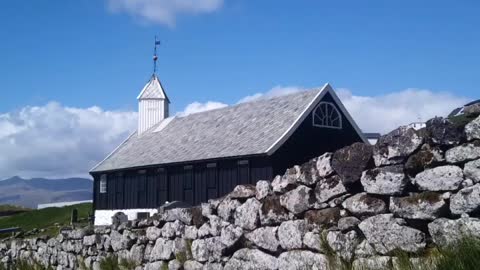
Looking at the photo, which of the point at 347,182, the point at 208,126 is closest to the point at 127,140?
the point at 208,126

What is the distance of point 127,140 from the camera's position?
43.5m

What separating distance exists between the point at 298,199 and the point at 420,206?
1716mm

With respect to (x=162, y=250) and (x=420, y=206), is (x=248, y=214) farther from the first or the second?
(x=420, y=206)

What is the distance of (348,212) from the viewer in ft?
20.2

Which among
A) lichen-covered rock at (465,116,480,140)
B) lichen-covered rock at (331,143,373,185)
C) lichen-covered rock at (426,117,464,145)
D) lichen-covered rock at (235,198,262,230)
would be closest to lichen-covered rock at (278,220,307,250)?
lichen-covered rock at (235,198,262,230)

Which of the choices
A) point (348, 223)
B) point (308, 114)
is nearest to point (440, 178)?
point (348, 223)

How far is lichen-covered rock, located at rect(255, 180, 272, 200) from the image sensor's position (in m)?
7.32

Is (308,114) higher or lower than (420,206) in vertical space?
higher

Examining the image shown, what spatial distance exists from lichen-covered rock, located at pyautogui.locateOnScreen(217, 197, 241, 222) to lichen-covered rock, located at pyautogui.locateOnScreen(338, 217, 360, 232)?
6.26 ft

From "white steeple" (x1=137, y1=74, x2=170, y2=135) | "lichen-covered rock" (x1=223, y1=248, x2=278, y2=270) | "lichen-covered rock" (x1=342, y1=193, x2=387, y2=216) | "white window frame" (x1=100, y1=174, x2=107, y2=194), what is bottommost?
"lichen-covered rock" (x1=223, y1=248, x2=278, y2=270)

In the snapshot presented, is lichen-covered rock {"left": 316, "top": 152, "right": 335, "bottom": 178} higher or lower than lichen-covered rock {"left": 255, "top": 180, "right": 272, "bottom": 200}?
higher

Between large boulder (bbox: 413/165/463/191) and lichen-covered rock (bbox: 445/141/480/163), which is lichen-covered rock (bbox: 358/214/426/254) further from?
lichen-covered rock (bbox: 445/141/480/163)

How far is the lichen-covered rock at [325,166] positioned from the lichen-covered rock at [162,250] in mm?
3073

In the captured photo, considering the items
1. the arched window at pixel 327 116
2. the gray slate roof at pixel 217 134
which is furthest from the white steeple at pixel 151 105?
the arched window at pixel 327 116
